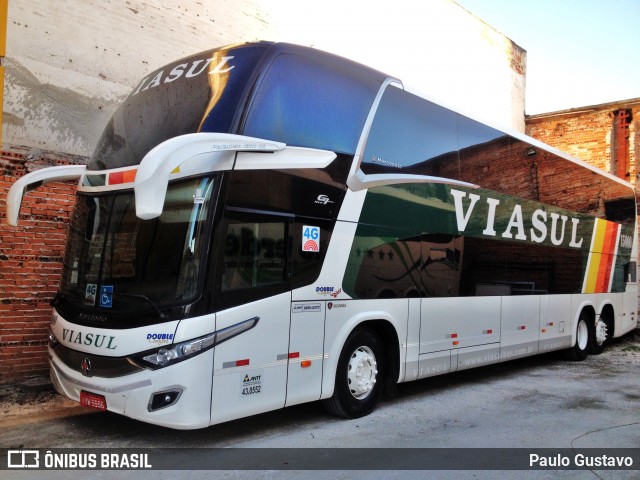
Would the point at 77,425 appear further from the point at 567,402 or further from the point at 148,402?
the point at 567,402

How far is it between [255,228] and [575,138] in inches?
606

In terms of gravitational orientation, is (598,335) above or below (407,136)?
below

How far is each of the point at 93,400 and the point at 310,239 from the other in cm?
256

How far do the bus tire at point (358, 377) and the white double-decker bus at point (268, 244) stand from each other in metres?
0.02

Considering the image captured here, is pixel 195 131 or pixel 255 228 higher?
pixel 195 131

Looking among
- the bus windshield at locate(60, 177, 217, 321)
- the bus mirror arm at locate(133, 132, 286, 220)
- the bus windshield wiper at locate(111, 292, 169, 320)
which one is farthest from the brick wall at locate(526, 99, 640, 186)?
the bus windshield wiper at locate(111, 292, 169, 320)

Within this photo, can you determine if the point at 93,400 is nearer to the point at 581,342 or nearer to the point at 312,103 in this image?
the point at 312,103

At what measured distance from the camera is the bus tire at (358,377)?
6840mm

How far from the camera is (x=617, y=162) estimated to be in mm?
17625

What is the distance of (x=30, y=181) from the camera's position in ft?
21.3

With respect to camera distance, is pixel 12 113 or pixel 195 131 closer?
pixel 195 131

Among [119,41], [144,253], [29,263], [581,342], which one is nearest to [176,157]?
[144,253]

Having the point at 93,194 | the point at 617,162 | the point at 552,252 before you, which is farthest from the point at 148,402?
the point at 617,162

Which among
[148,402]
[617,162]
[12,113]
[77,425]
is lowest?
[77,425]
